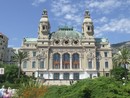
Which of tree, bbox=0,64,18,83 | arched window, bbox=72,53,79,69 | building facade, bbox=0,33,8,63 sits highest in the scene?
building facade, bbox=0,33,8,63

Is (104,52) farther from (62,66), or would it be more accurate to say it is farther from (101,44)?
(62,66)

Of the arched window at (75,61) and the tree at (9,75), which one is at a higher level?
the arched window at (75,61)

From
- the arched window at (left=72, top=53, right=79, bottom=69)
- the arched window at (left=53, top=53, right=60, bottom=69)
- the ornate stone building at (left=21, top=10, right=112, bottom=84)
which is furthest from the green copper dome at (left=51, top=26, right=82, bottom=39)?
the arched window at (left=72, top=53, right=79, bottom=69)

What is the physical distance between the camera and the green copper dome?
115m

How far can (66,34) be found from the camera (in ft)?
384

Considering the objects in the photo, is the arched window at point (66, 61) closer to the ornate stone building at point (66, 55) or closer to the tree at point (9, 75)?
the ornate stone building at point (66, 55)

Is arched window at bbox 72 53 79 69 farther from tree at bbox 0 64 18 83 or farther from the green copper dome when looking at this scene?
tree at bbox 0 64 18 83

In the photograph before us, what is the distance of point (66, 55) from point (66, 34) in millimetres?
9273

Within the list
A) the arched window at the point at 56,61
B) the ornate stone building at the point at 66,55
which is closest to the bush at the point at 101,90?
the ornate stone building at the point at 66,55

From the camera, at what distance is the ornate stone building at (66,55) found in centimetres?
11025

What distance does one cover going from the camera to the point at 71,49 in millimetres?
112750

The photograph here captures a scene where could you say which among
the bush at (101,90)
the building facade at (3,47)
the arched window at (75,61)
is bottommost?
the bush at (101,90)

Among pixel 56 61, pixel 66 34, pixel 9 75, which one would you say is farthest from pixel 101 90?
Result: pixel 66 34

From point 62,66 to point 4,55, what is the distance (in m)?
32.0
